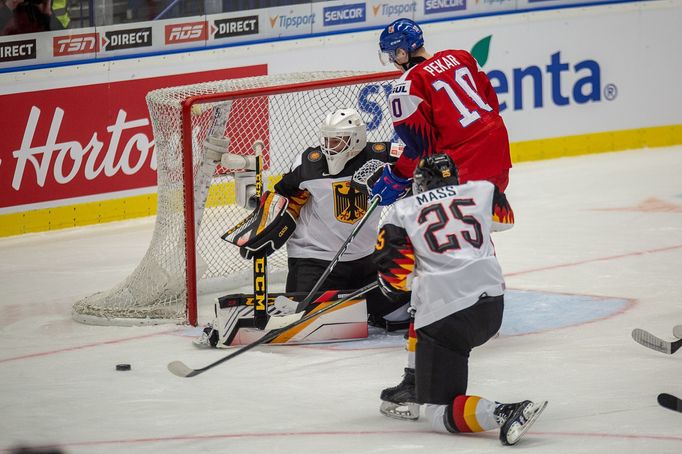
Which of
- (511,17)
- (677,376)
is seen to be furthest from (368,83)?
(511,17)

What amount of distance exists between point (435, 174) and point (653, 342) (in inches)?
56.0

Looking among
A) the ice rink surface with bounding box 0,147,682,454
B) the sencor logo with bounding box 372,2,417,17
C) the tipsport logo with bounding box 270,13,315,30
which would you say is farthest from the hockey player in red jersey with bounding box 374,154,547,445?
the sencor logo with bounding box 372,2,417,17

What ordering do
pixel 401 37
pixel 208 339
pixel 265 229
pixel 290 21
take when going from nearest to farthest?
pixel 401 37, pixel 208 339, pixel 265 229, pixel 290 21

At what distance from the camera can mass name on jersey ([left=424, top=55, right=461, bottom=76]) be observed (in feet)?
18.0

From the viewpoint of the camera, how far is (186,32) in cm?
912

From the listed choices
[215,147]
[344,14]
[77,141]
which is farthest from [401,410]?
[344,14]

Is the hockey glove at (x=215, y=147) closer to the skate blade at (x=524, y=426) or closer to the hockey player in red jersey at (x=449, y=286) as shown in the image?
the hockey player in red jersey at (x=449, y=286)

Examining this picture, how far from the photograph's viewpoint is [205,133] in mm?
6590

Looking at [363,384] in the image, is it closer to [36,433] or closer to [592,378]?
[592,378]

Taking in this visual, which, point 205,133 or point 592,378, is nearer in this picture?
point 592,378

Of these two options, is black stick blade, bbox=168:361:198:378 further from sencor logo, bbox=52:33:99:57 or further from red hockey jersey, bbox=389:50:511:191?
sencor logo, bbox=52:33:99:57

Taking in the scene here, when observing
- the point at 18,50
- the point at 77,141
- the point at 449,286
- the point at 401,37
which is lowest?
the point at 449,286

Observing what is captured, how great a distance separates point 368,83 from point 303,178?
4.32 feet

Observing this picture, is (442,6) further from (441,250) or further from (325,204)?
(441,250)
